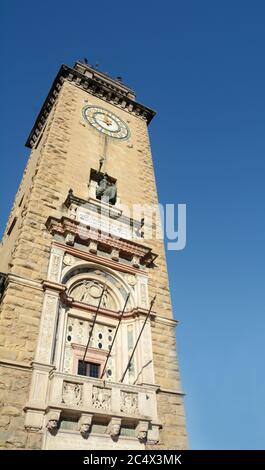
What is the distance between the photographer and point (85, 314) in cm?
1238

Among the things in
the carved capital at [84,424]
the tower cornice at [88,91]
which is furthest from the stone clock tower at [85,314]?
the tower cornice at [88,91]

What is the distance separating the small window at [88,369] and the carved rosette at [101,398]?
1379 mm

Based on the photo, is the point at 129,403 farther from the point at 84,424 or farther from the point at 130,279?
the point at 130,279

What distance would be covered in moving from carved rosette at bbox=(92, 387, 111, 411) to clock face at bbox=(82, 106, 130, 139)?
46.4ft

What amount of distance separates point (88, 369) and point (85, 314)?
68.4 inches

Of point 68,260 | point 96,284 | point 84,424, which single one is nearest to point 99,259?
point 96,284

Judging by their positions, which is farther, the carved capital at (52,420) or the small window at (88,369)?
the small window at (88,369)

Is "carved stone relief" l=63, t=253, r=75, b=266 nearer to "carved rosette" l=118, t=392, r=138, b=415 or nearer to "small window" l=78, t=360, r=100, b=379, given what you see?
"small window" l=78, t=360, r=100, b=379

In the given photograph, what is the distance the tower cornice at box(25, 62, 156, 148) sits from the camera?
22906 mm

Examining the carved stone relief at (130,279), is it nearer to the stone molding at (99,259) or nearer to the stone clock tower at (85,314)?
the stone clock tower at (85,314)

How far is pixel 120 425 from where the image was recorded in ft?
32.0

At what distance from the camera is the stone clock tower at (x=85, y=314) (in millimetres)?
9336
